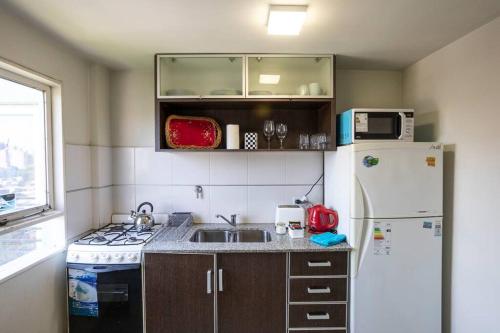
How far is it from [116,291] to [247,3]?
1.94 meters

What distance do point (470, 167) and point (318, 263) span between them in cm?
115

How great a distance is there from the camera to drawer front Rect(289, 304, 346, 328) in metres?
1.87

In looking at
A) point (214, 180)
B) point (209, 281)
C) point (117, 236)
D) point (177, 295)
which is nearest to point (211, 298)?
point (209, 281)

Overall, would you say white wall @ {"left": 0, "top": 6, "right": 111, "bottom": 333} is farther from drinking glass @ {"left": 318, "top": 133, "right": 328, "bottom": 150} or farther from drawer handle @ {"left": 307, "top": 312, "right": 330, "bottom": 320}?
drinking glass @ {"left": 318, "top": 133, "right": 328, "bottom": 150}

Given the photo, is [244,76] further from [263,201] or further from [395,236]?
[395,236]

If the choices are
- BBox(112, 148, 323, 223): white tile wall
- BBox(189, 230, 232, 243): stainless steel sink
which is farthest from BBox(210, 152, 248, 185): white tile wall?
BBox(189, 230, 232, 243): stainless steel sink

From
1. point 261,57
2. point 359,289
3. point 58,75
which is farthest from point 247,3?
point 359,289

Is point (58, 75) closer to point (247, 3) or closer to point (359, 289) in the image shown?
point (247, 3)

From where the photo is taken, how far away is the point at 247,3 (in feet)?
4.63

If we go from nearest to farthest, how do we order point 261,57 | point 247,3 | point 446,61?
point 247,3
point 446,61
point 261,57

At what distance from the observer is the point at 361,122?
1924mm

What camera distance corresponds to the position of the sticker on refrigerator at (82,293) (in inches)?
73.5

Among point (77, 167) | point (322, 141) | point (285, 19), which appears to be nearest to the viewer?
point (285, 19)

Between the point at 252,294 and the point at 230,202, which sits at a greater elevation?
the point at 230,202
